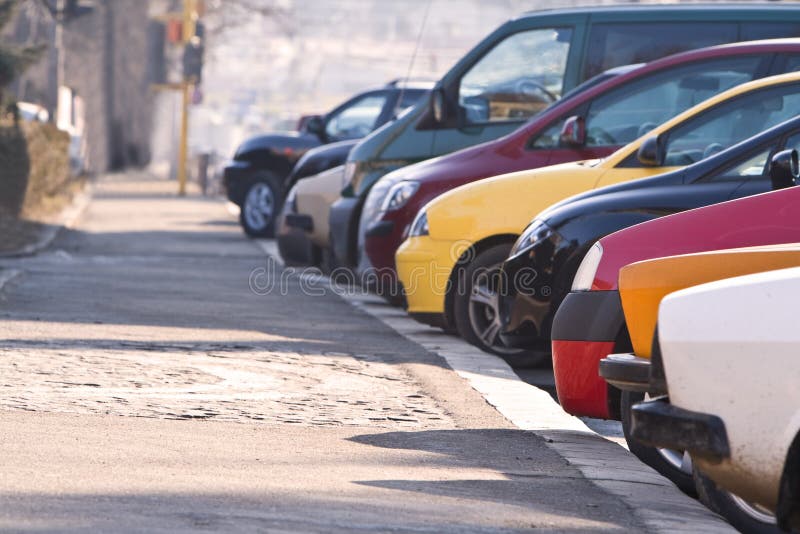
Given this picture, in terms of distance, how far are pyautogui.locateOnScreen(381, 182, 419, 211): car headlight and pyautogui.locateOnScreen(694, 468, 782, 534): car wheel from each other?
20.6 ft

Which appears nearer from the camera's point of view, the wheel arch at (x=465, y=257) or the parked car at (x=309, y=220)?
the wheel arch at (x=465, y=257)

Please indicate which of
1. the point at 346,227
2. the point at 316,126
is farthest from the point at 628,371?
the point at 316,126

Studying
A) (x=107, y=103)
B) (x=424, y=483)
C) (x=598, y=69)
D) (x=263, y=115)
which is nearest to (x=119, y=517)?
(x=424, y=483)

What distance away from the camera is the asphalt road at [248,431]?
564cm

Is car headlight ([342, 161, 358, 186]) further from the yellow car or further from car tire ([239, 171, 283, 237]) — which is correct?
car tire ([239, 171, 283, 237])

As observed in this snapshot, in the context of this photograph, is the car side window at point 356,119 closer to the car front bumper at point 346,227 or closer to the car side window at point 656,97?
the car front bumper at point 346,227

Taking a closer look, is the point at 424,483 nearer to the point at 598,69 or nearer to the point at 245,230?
the point at 598,69

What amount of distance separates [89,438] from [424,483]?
142 cm

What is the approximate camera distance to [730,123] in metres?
9.62

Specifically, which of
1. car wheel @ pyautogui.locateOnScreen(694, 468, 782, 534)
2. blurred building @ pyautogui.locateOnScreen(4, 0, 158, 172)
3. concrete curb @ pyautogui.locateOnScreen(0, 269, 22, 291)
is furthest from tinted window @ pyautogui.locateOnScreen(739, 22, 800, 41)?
blurred building @ pyautogui.locateOnScreen(4, 0, 158, 172)

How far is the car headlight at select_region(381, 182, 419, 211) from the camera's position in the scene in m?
12.3

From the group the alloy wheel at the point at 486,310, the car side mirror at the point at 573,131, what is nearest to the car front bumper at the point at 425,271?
the alloy wheel at the point at 486,310

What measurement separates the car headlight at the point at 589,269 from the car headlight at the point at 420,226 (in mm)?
3758

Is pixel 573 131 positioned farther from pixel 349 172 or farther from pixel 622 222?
pixel 349 172
